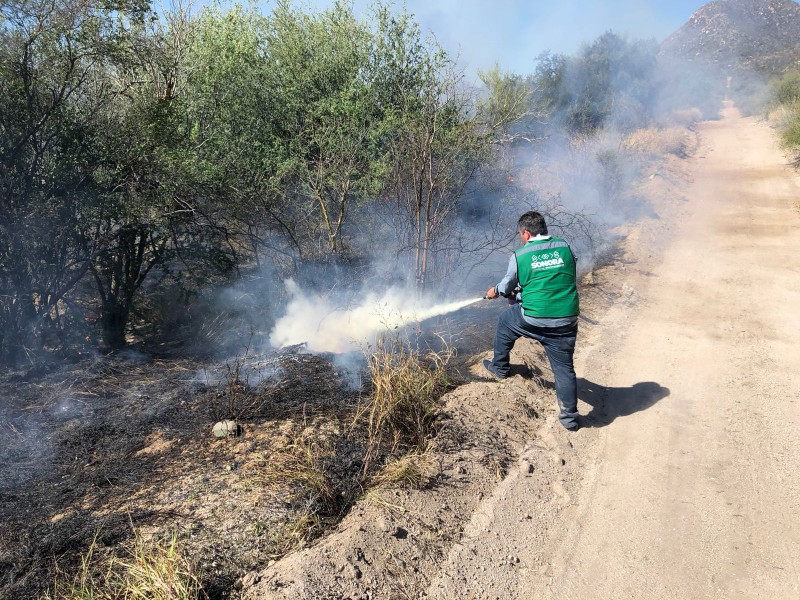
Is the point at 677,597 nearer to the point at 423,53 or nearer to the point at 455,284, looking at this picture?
the point at 455,284

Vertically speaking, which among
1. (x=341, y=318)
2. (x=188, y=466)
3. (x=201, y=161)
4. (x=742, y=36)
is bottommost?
(x=188, y=466)

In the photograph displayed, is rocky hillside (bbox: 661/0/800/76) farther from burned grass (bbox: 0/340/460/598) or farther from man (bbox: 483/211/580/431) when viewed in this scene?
burned grass (bbox: 0/340/460/598)

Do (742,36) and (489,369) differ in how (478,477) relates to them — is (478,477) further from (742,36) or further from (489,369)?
(742,36)

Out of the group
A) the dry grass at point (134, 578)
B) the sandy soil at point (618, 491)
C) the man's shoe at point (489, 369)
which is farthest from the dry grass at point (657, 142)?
the dry grass at point (134, 578)

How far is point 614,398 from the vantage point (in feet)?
15.9

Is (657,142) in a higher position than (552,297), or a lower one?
higher

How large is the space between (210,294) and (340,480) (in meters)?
5.16

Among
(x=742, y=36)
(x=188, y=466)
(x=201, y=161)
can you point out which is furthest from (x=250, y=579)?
(x=742, y=36)

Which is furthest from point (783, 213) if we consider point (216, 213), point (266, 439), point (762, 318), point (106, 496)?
point (106, 496)

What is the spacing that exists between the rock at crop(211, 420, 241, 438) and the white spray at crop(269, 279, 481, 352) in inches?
88.3

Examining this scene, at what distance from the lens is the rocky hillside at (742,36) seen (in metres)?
36.6

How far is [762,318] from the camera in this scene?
266 inches

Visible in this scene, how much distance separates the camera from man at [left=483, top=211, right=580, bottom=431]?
4230 millimetres

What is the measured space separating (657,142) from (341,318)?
16634mm
